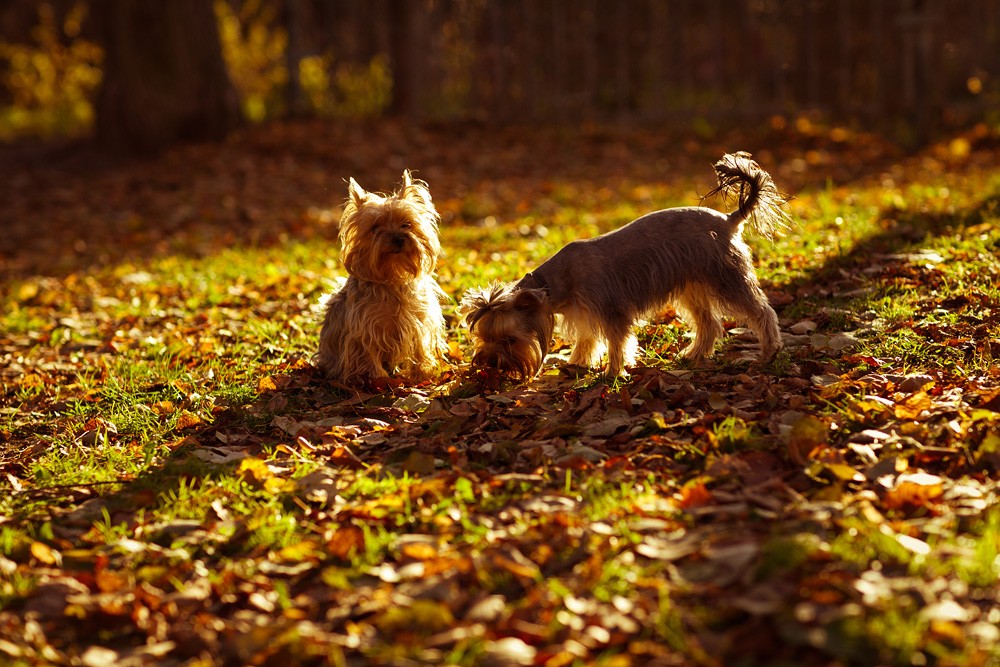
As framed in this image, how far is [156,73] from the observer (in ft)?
47.2

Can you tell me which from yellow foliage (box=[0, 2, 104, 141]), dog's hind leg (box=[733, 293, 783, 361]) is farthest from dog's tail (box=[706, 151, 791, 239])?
yellow foliage (box=[0, 2, 104, 141])

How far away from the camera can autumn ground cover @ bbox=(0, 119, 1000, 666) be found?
3.33 metres

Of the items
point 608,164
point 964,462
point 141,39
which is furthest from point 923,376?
point 141,39

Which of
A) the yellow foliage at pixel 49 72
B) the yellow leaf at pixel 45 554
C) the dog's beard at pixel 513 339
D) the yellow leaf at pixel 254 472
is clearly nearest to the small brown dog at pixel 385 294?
the dog's beard at pixel 513 339

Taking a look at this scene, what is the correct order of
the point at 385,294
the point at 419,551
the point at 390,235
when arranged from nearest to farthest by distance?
the point at 419,551
the point at 390,235
the point at 385,294

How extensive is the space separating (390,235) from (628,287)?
1422 mm

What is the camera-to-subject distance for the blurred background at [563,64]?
1445 cm

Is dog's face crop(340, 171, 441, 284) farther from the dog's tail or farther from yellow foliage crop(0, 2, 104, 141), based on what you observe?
yellow foliage crop(0, 2, 104, 141)

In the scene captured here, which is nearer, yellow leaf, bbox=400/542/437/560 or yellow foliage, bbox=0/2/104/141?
yellow leaf, bbox=400/542/437/560

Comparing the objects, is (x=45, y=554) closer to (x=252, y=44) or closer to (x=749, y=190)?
(x=749, y=190)

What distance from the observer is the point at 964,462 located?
4.31 metres

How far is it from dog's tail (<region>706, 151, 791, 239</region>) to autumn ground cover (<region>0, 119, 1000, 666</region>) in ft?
2.72

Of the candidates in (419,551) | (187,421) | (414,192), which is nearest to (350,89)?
(414,192)

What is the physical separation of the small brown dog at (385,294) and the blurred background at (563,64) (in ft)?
31.1
